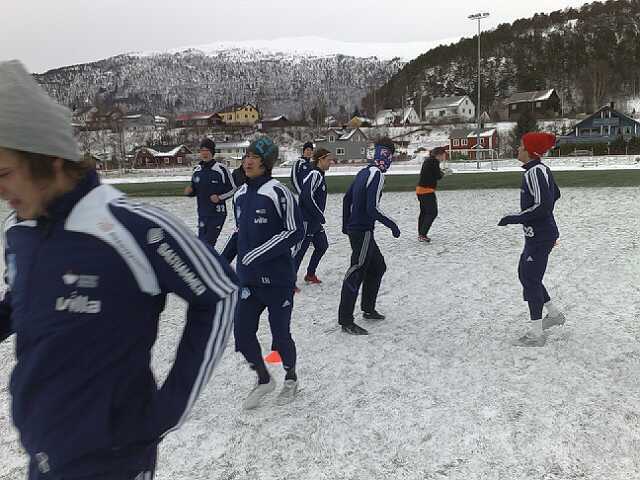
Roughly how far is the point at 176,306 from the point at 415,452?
4.41 meters

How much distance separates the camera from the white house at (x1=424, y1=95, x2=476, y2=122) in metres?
121

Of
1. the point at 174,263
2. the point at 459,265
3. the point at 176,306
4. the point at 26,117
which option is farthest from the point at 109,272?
the point at 459,265

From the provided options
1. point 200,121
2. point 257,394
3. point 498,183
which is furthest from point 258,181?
point 200,121

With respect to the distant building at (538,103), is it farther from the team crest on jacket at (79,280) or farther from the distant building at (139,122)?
the team crest on jacket at (79,280)

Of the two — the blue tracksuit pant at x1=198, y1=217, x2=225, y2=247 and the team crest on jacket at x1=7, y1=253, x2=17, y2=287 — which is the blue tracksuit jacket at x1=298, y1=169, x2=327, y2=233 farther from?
the team crest on jacket at x1=7, y1=253, x2=17, y2=287

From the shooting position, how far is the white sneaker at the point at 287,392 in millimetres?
4322

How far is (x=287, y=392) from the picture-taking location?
4.38 metres

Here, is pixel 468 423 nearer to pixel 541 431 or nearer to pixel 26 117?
pixel 541 431

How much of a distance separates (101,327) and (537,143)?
4.98 m

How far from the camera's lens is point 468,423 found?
383cm

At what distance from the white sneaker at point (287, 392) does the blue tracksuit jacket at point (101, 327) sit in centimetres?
288

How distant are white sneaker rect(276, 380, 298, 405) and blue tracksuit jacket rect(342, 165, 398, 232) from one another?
211 cm

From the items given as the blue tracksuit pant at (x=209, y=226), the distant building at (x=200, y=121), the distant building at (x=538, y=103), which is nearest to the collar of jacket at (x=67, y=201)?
the blue tracksuit pant at (x=209, y=226)

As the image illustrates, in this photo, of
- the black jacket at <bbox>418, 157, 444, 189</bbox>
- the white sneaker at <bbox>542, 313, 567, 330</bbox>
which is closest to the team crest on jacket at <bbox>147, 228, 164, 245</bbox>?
the white sneaker at <bbox>542, 313, 567, 330</bbox>
